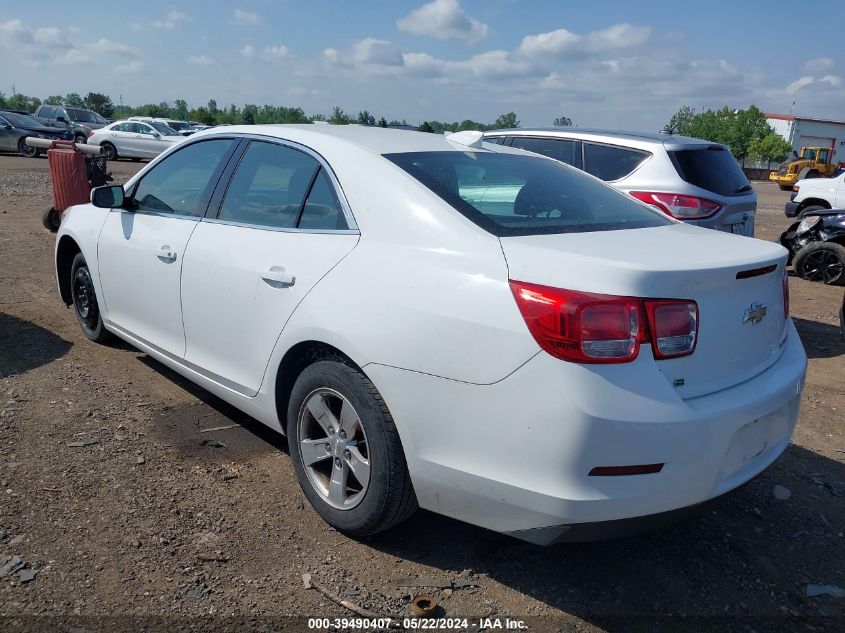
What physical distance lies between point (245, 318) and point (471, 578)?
5.04ft

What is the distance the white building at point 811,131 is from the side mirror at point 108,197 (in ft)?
315

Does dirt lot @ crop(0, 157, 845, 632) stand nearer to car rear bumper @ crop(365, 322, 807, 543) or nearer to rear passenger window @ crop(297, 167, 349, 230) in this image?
car rear bumper @ crop(365, 322, 807, 543)

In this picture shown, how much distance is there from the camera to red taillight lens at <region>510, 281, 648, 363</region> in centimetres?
229

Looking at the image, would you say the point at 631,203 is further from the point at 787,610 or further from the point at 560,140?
the point at 560,140

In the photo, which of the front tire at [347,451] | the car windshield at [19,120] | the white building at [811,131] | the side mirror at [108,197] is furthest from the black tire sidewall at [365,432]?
the white building at [811,131]

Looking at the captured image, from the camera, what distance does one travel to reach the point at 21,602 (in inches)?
101

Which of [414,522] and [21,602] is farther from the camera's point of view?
[414,522]

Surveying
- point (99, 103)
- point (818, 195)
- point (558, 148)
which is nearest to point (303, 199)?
point (558, 148)

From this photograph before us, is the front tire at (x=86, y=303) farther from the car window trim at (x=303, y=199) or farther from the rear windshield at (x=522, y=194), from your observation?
the rear windshield at (x=522, y=194)

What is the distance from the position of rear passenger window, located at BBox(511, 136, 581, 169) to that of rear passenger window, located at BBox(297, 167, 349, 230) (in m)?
4.00

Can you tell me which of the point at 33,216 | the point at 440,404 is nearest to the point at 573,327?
the point at 440,404

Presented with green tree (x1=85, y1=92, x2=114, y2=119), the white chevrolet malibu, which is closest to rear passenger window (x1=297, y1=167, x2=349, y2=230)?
the white chevrolet malibu

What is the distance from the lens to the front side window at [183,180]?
4012 millimetres

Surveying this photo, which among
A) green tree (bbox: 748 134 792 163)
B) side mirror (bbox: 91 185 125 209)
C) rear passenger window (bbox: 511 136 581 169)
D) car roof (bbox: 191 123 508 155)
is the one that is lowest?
green tree (bbox: 748 134 792 163)
